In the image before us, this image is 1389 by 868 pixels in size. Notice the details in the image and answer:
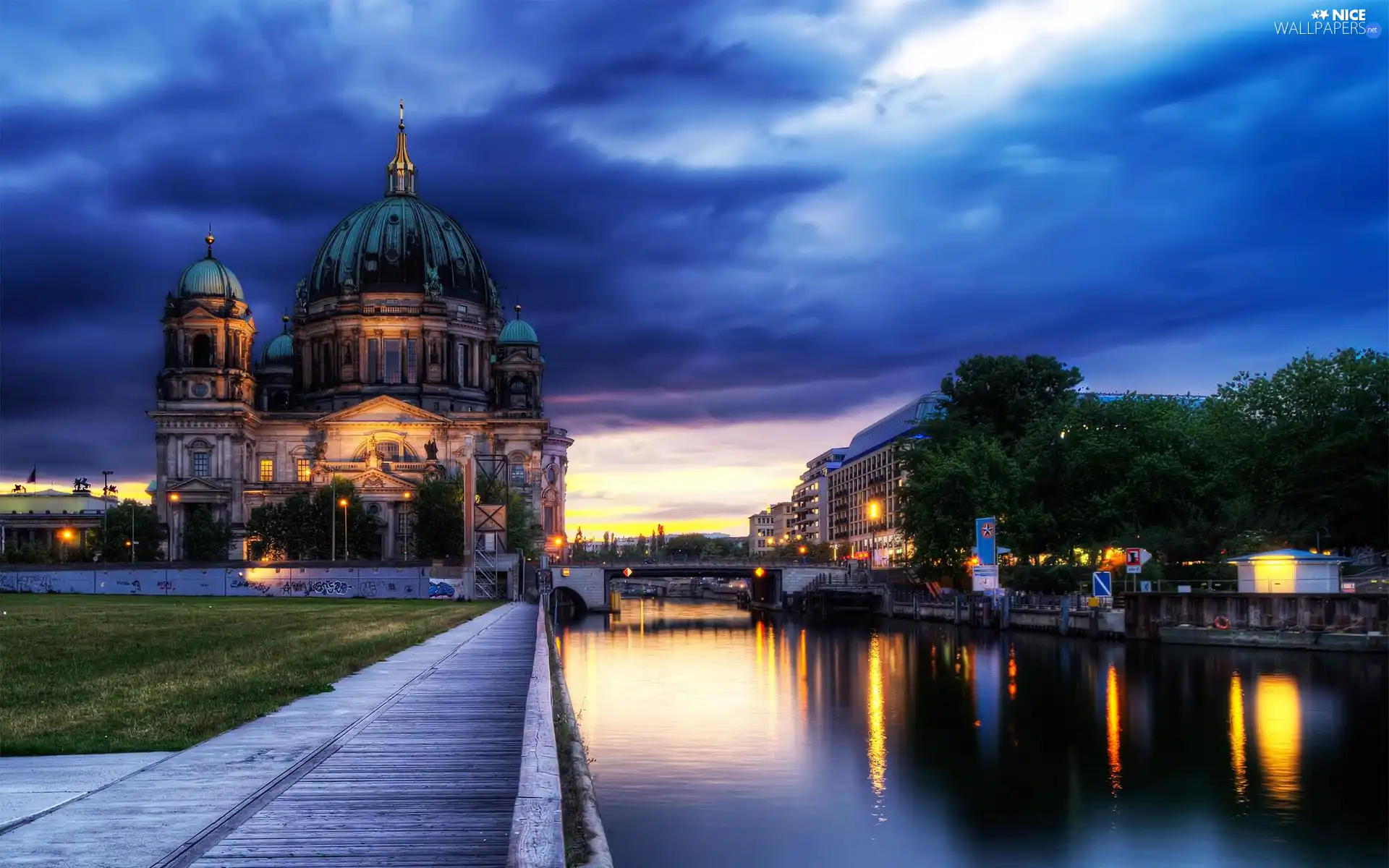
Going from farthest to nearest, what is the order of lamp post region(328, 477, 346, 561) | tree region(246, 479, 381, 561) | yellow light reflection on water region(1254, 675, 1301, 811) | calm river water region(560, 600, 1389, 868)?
tree region(246, 479, 381, 561) < lamp post region(328, 477, 346, 561) < yellow light reflection on water region(1254, 675, 1301, 811) < calm river water region(560, 600, 1389, 868)

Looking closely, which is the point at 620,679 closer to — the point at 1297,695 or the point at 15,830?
the point at 1297,695

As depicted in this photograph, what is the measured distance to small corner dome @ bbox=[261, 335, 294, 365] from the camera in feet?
634

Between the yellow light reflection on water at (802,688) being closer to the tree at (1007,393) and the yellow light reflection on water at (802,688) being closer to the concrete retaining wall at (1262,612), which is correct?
the concrete retaining wall at (1262,612)

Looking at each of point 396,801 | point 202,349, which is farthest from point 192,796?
point 202,349

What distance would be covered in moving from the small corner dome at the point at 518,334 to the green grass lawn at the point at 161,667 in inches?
4719

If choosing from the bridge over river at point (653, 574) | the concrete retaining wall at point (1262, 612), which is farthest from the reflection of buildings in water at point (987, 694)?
the bridge over river at point (653, 574)

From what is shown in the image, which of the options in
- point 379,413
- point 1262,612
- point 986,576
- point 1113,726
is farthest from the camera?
point 379,413

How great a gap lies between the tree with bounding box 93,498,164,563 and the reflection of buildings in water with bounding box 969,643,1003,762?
336 feet

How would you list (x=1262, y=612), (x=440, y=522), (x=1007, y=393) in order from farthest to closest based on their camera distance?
(x=440, y=522) < (x=1007, y=393) < (x=1262, y=612)

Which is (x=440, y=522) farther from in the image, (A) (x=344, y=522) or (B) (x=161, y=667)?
(B) (x=161, y=667)

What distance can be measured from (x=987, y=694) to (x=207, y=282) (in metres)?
131

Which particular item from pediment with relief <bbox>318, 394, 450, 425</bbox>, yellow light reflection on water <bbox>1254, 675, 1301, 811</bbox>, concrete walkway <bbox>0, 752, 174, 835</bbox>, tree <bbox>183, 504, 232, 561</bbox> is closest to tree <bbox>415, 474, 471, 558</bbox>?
pediment with relief <bbox>318, 394, 450, 425</bbox>

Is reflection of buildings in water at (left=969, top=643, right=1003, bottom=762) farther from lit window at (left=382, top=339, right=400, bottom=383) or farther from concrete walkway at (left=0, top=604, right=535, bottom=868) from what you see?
lit window at (left=382, top=339, right=400, bottom=383)

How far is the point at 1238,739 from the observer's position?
3628cm
